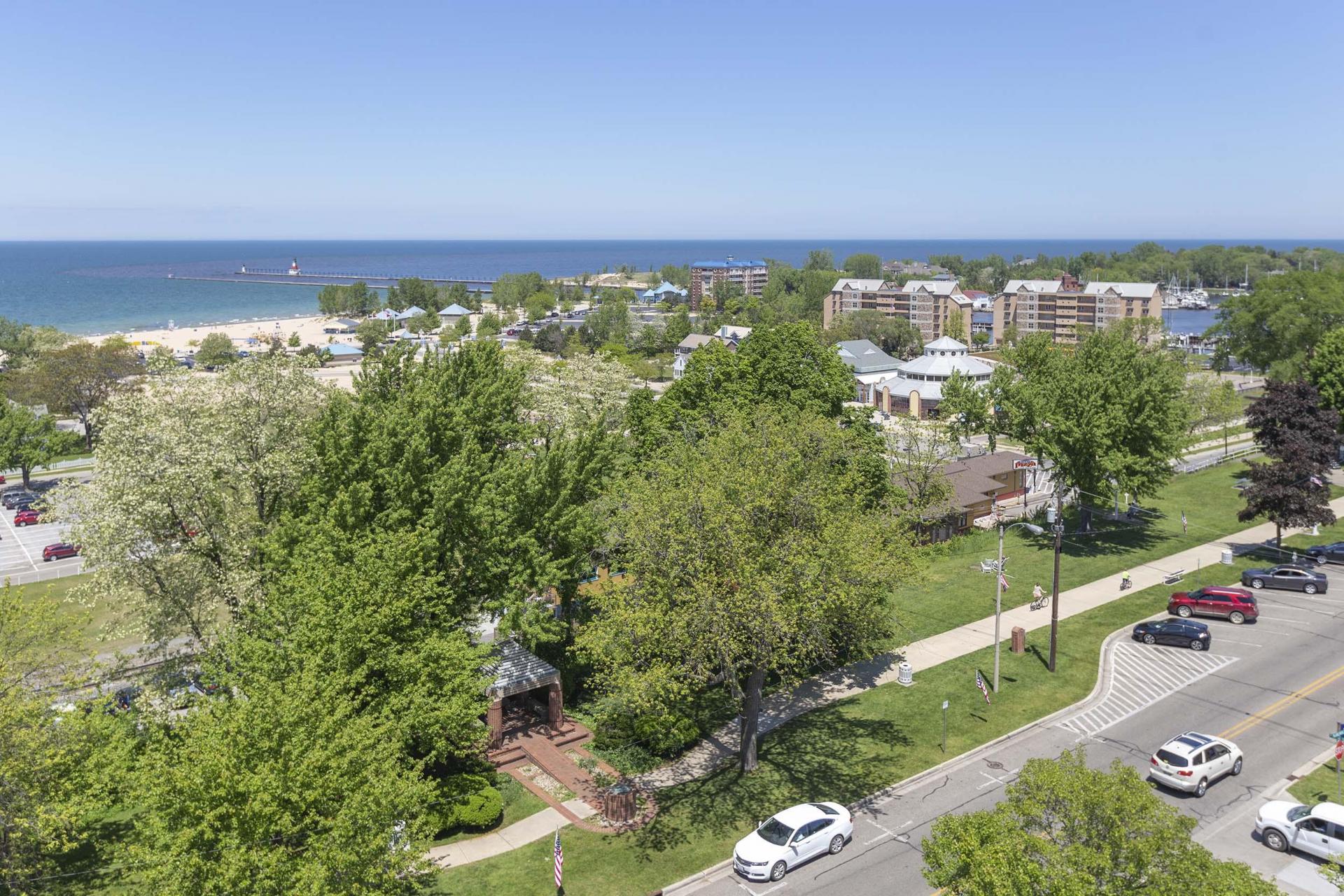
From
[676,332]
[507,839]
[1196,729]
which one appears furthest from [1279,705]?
[676,332]

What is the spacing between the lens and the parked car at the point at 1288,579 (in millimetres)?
45219

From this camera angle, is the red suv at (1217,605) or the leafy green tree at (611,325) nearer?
the red suv at (1217,605)

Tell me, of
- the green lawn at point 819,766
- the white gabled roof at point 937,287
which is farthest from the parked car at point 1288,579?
the white gabled roof at point 937,287

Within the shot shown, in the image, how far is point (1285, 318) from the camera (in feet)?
302

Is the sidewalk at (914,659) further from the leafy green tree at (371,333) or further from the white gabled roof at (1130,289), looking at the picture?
the leafy green tree at (371,333)

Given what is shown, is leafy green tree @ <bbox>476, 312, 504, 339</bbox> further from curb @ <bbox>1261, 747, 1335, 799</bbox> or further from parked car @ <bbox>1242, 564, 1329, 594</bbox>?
curb @ <bbox>1261, 747, 1335, 799</bbox>

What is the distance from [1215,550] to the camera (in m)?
52.6

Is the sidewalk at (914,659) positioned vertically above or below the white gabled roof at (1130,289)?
below

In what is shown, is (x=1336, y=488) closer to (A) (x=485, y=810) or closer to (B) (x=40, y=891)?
(A) (x=485, y=810)

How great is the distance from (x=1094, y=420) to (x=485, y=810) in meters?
39.4

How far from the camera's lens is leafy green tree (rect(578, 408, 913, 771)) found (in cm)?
2667

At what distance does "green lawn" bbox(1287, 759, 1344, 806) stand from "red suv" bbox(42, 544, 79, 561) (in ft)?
218

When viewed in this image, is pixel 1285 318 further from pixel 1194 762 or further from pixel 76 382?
pixel 76 382

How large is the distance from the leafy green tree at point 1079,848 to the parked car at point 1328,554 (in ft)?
139
